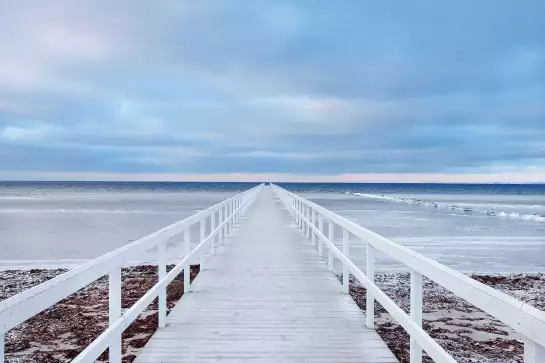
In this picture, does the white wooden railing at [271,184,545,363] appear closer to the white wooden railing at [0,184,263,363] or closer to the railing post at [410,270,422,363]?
the railing post at [410,270,422,363]

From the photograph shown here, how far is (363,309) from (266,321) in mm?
3391

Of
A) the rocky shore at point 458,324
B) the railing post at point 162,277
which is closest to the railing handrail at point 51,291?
the railing post at point 162,277

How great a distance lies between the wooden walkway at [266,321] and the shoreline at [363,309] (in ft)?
3.33

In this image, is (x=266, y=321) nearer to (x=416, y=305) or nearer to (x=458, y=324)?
(x=416, y=305)

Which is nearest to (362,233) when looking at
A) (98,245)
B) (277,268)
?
(277,268)

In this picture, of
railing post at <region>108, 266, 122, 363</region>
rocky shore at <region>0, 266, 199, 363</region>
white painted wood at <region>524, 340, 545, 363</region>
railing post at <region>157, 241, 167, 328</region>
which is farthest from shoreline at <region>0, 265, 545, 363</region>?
white painted wood at <region>524, 340, 545, 363</region>

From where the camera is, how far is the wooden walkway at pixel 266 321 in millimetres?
4168

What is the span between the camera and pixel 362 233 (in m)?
4.89

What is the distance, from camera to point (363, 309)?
26.3 feet

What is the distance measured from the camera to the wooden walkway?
417cm

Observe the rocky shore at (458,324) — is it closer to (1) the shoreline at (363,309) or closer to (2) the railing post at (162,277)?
(1) the shoreline at (363,309)

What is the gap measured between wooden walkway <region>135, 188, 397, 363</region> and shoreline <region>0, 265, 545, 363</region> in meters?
1.02

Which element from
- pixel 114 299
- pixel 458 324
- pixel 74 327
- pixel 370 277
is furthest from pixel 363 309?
pixel 114 299

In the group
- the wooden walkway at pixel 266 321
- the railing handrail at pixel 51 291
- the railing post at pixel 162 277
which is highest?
the railing handrail at pixel 51 291
